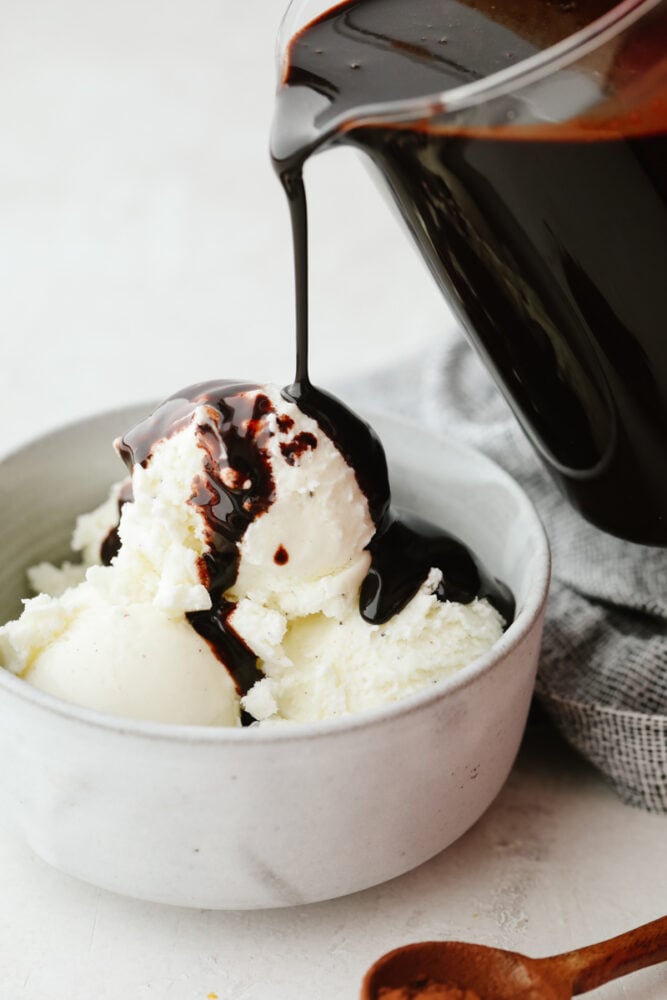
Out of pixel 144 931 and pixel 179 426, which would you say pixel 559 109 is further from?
pixel 144 931

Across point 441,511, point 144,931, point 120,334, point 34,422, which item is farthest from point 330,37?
point 120,334

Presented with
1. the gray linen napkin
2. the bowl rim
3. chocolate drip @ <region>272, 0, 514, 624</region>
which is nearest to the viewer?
the bowl rim

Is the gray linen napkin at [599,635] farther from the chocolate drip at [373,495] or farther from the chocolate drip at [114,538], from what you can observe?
the chocolate drip at [114,538]

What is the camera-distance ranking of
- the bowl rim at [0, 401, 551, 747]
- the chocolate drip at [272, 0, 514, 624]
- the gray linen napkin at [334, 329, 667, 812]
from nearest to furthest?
the bowl rim at [0, 401, 551, 747]
the chocolate drip at [272, 0, 514, 624]
the gray linen napkin at [334, 329, 667, 812]

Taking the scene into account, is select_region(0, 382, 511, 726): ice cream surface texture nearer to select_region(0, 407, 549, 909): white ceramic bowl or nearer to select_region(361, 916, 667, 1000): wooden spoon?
select_region(0, 407, 549, 909): white ceramic bowl

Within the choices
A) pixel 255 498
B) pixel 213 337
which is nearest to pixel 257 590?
pixel 255 498

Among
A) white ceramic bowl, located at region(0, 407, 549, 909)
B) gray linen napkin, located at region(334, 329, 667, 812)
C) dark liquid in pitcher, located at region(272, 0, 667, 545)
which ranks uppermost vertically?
dark liquid in pitcher, located at region(272, 0, 667, 545)

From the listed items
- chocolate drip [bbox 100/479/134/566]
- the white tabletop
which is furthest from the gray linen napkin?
chocolate drip [bbox 100/479/134/566]
